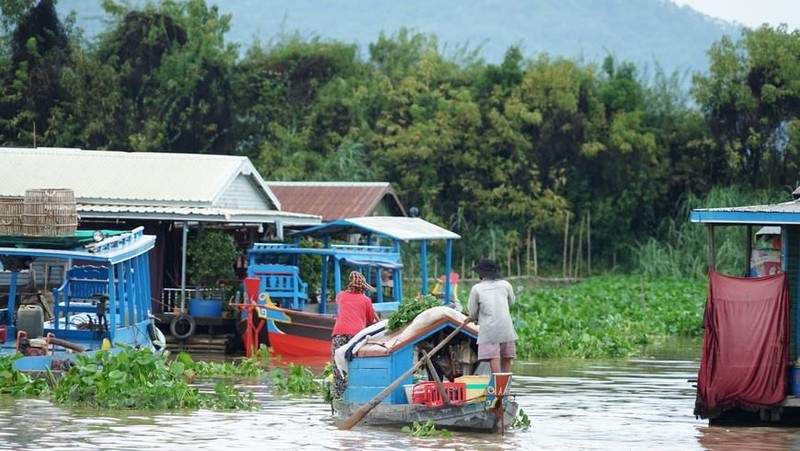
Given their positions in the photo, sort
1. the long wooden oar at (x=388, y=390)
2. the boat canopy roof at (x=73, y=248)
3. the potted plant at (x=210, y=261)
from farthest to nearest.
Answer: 1. the potted plant at (x=210, y=261)
2. the boat canopy roof at (x=73, y=248)
3. the long wooden oar at (x=388, y=390)

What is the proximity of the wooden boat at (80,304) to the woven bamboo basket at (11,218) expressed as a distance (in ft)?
0.60

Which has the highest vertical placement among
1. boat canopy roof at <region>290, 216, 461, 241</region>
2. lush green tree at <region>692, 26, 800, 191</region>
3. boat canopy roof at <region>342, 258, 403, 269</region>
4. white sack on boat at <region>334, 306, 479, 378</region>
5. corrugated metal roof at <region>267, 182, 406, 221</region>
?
lush green tree at <region>692, 26, 800, 191</region>

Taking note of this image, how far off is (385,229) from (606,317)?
584cm

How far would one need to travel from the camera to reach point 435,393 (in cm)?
1412

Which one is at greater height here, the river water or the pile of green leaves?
the pile of green leaves

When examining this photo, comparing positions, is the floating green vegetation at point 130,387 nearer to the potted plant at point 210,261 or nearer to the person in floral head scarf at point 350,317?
the person in floral head scarf at point 350,317

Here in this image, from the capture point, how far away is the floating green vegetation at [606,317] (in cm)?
2552

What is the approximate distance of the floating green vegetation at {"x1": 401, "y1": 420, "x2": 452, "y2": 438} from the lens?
1402 centimetres

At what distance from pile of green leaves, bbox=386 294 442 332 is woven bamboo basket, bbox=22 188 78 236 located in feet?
19.7

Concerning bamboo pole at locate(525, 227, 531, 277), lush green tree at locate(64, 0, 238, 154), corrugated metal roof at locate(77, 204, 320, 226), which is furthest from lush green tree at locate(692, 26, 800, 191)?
corrugated metal roof at locate(77, 204, 320, 226)

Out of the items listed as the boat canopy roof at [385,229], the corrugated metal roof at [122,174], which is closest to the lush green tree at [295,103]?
the corrugated metal roof at [122,174]

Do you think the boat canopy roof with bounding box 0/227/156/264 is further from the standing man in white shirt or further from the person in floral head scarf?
the standing man in white shirt

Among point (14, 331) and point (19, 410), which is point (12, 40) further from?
point (19, 410)

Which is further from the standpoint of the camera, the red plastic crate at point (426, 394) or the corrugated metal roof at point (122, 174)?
the corrugated metal roof at point (122, 174)
